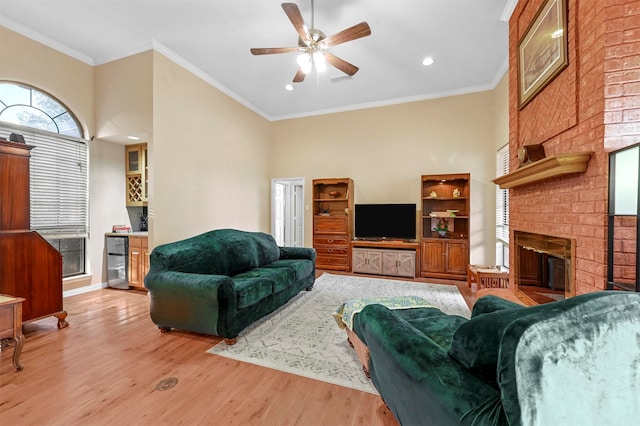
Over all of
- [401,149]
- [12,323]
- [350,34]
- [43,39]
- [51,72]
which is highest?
[43,39]

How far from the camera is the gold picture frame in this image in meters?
2.01

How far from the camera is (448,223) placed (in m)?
5.19

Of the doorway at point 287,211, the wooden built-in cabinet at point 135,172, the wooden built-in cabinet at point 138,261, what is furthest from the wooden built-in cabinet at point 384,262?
the wooden built-in cabinet at point 135,172

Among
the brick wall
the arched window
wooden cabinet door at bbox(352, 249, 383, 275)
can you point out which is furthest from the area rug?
the arched window

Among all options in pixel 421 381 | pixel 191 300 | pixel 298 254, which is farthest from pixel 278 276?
pixel 421 381

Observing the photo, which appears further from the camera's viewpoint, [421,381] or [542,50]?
[542,50]

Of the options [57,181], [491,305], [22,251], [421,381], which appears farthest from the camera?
[57,181]

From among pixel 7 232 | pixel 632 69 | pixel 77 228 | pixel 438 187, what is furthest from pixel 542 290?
pixel 77 228

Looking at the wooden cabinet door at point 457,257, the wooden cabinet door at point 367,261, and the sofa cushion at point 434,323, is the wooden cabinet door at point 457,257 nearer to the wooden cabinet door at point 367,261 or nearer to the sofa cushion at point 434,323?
the wooden cabinet door at point 367,261

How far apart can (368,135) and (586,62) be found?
4.10 metres

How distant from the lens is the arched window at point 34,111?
3.35m

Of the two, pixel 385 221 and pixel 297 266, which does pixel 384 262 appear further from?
pixel 297 266

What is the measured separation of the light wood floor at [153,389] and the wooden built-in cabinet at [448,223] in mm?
3651

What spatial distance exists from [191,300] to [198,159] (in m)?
2.74
